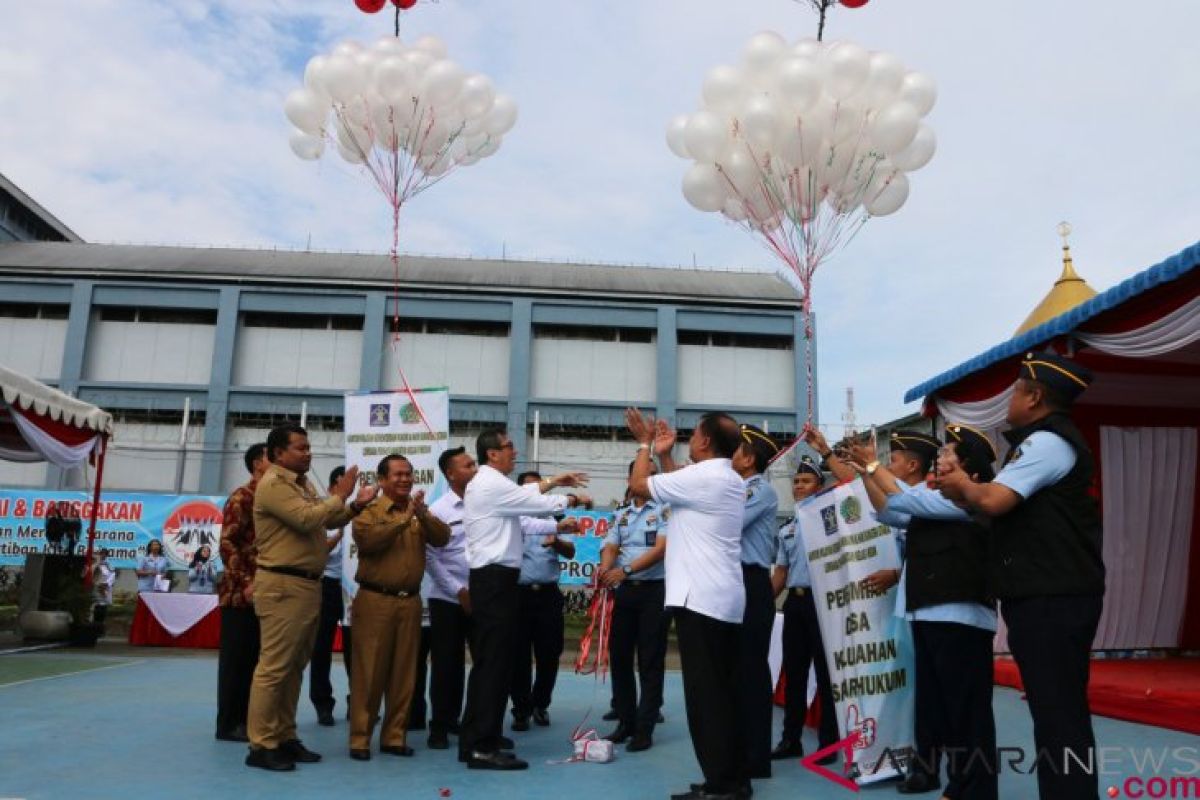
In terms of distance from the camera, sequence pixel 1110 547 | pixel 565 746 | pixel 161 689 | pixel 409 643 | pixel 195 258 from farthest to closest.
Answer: pixel 195 258 → pixel 1110 547 → pixel 161 689 → pixel 565 746 → pixel 409 643

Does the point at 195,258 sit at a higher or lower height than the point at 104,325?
higher

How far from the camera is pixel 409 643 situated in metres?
4.54

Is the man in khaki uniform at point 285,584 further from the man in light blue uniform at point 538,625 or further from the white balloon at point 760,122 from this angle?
the white balloon at point 760,122

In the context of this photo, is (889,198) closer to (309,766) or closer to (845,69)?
(845,69)

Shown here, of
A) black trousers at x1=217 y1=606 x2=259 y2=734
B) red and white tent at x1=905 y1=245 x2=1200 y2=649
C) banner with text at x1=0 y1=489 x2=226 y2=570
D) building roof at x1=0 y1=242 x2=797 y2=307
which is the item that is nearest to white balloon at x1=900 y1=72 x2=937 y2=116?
red and white tent at x1=905 y1=245 x2=1200 y2=649

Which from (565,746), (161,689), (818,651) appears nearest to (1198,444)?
(818,651)

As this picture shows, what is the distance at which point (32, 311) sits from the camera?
76.5ft

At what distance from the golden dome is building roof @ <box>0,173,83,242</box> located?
2861cm

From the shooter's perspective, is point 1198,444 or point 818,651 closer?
point 818,651

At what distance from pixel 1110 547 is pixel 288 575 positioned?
8064 millimetres

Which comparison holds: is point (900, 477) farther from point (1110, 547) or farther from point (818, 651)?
point (1110, 547)

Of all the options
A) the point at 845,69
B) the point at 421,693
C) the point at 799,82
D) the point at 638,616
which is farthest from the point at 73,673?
the point at 845,69

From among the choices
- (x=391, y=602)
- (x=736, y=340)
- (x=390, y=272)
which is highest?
(x=390, y=272)

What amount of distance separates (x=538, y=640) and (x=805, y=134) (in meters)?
4.24
